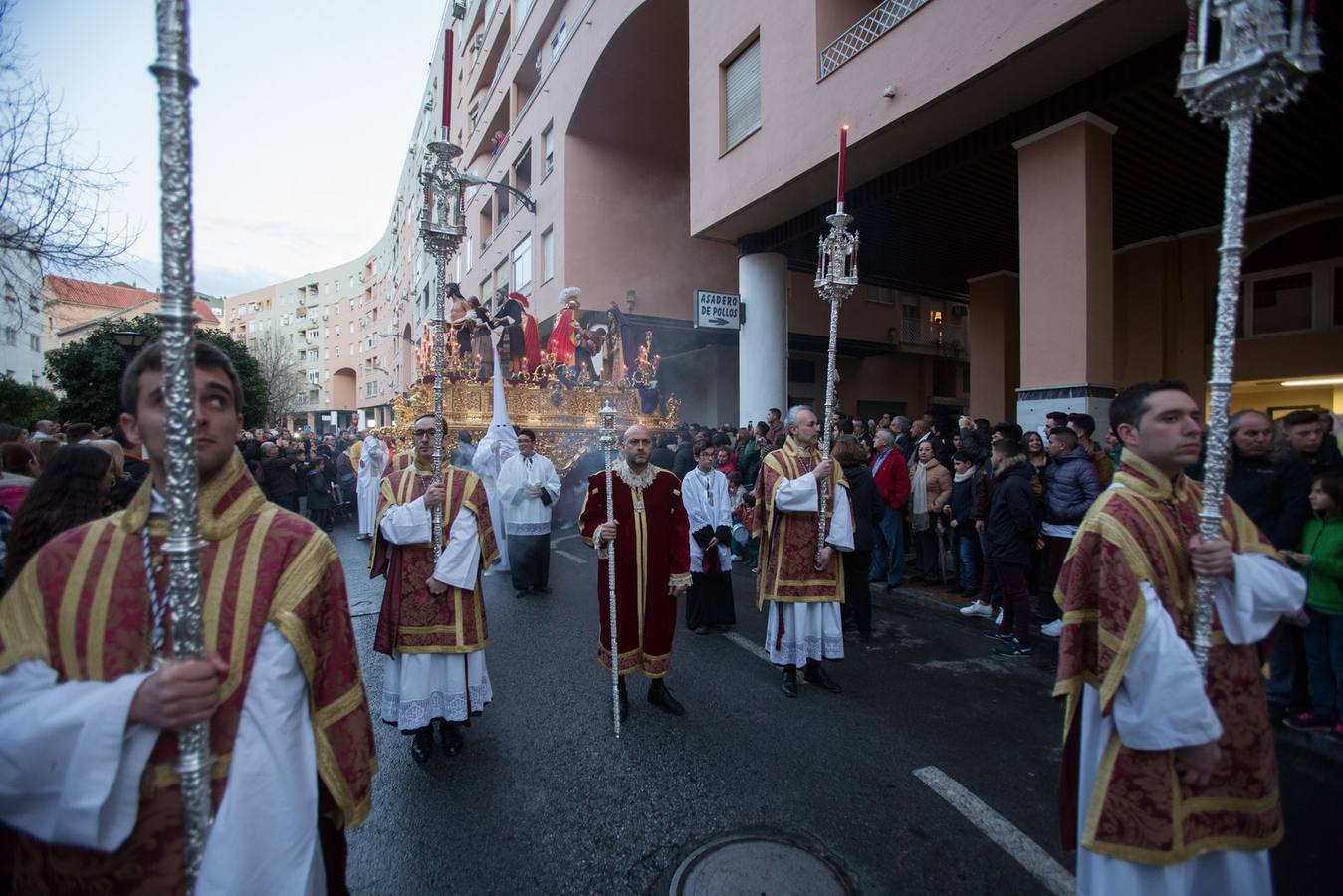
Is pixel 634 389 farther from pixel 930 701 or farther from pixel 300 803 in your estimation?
pixel 300 803

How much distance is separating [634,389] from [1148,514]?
1309 cm

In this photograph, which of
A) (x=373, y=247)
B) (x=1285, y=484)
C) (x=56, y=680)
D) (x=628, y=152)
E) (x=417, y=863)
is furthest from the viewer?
(x=373, y=247)

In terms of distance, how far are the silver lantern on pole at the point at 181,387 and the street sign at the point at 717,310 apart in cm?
1182

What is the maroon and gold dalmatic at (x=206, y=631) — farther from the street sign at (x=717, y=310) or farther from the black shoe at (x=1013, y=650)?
the street sign at (x=717, y=310)

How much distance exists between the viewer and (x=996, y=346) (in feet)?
45.1

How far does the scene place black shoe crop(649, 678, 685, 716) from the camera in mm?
4402

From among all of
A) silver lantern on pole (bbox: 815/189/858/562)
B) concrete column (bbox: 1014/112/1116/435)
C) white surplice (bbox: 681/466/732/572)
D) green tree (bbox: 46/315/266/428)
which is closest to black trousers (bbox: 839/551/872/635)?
white surplice (bbox: 681/466/732/572)

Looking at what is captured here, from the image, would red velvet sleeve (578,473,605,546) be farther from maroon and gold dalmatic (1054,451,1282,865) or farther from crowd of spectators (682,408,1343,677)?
maroon and gold dalmatic (1054,451,1282,865)

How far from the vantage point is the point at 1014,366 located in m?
13.9

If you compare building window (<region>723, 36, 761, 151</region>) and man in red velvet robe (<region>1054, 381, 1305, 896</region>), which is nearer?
man in red velvet robe (<region>1054, 381, 1305, 896</region>)

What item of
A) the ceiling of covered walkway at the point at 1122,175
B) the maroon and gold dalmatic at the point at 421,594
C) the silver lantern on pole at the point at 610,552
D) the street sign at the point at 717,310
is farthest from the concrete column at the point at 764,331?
the maroon and gold dalmatic at the point at 421,594

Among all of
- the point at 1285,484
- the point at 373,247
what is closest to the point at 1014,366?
the point at 1285,484

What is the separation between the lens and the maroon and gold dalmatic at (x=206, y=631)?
145 cm

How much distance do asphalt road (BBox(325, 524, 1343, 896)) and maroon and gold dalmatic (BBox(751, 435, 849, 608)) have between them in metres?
0.75
